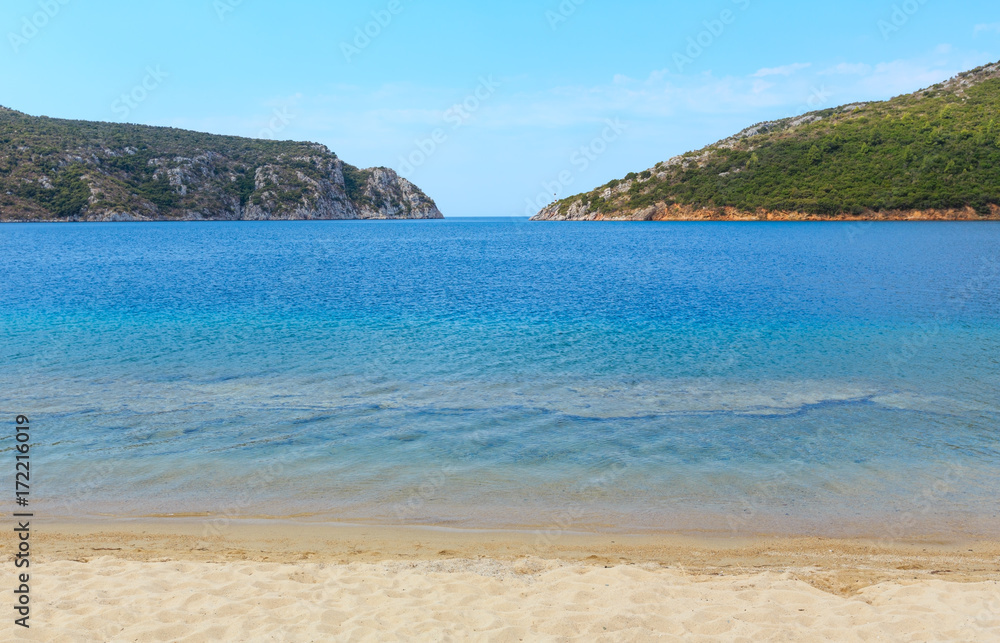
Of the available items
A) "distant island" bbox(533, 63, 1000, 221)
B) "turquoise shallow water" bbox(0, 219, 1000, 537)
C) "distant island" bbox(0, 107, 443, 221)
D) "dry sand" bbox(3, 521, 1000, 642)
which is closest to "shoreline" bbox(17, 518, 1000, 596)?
"dry sand" bbox(3, 521, 1000, 642)

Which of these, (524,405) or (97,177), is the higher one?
(97,177)

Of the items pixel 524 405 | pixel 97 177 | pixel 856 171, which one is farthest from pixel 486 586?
pixel 97 177

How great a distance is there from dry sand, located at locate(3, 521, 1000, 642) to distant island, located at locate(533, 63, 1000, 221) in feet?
403

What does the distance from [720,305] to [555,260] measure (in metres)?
31.6

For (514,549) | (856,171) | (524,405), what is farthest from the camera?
(856,171)

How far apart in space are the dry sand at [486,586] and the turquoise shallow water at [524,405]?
0.77 m

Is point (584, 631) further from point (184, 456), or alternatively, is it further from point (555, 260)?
point (555, 260)

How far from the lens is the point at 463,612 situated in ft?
22.0

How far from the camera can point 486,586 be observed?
24.6 feet

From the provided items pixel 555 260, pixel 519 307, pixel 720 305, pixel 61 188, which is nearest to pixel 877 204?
pixel 555 260

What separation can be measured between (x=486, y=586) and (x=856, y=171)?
140m

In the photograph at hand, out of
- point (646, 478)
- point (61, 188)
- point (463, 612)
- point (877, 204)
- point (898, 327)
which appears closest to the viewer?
point (463, 612)

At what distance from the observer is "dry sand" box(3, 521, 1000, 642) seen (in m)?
6.23

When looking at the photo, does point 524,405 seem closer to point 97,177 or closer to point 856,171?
point 856,171
